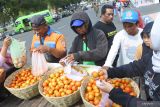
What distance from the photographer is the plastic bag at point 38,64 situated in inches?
140

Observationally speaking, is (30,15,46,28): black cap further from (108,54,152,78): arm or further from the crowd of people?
(108,54,152,78): arm

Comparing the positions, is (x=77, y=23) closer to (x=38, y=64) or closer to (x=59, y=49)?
(x=59, y=49)

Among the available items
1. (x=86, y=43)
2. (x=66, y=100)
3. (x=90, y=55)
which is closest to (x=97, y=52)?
(x=90, y=55)

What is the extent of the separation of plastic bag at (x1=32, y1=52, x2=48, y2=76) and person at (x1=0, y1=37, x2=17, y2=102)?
15.6 inches

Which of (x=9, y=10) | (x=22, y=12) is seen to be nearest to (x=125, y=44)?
(x=9, y=10)

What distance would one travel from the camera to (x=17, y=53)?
371 centimetres

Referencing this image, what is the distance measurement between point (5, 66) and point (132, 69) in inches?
75.4

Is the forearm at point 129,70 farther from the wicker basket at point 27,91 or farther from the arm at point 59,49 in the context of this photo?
the arm at point 59,49

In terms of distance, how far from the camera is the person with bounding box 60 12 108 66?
3494 mm

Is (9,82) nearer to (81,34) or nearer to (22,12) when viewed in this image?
(81,34)

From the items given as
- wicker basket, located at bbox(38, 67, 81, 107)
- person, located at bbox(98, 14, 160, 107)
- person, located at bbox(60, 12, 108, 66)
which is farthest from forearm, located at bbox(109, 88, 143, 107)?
person, located at bbox(60, 12, 108, 66)

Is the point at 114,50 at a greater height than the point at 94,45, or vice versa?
the point at 94,45

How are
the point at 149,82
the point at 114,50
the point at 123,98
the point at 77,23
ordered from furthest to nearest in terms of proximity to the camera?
the point at 114,50
the point at 77,23
the point at 149,82
the point at 123,98

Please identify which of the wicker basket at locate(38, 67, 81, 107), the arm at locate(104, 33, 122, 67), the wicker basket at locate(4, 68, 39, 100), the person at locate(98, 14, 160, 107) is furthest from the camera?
the arm at locate(104, 33, 122, 67)
